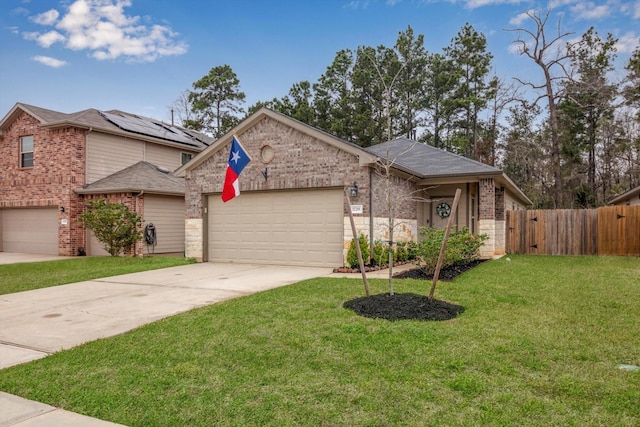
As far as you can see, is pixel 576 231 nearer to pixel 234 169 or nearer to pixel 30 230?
pixel 234 169

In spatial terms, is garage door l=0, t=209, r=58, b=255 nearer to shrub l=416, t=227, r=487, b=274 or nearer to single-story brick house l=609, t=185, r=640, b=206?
shrub l=416, t=227, r=487, b=274

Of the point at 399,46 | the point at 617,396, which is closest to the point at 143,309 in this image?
the point at 617,396

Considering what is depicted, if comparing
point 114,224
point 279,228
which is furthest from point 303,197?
point 114,224

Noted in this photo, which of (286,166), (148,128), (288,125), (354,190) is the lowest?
(354,190)

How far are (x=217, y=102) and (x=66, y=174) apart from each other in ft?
67.3

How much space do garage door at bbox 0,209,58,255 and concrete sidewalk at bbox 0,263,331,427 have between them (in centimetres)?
A: 918

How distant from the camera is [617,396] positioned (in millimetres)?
3158

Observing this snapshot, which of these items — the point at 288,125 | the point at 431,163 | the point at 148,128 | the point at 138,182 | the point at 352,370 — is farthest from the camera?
the point at 148,128

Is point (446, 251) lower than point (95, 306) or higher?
higher

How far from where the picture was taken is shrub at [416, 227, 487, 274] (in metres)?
9.37

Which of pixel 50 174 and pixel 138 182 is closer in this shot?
pixel 138 182

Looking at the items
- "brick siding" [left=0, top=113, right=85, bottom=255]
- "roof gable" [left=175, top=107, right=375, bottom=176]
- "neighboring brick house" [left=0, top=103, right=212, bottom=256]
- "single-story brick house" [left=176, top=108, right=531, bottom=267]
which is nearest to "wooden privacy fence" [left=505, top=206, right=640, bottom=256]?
"single-story brick house" [left=176, top=108, right=531, bottom=267]

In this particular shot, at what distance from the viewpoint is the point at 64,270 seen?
A: 11.5m

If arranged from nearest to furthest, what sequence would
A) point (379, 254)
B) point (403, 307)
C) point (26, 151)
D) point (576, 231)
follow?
point (403, 307), point (379, 254), point (576, 231), point (26, 151)
